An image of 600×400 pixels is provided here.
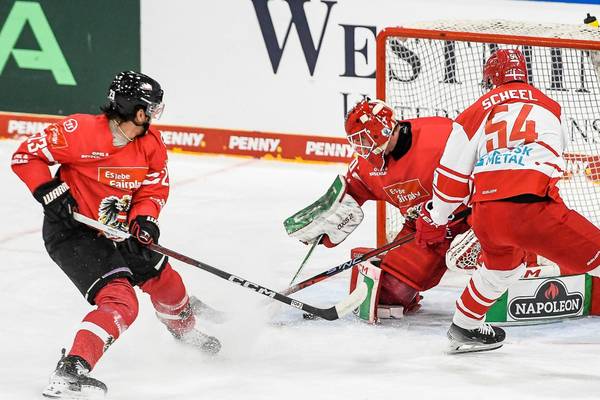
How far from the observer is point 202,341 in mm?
4031

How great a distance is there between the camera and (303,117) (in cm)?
734

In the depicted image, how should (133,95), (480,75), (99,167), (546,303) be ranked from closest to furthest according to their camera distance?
1. (133,95)
2. (99,167)
3. (546,303)
4. (480,75)

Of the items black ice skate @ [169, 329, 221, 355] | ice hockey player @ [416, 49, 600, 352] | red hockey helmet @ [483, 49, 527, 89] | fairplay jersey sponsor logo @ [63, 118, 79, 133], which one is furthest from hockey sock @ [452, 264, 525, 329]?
fairplay jersey sponsor logo @ [63, 118, 79, 133]

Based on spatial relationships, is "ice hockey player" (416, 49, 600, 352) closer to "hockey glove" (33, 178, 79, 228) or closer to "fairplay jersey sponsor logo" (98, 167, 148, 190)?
"fairplay jersey sponsor logo" (98, 167, 148, 190)

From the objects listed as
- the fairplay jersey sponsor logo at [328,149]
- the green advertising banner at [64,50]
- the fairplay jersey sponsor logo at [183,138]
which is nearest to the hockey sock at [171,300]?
the fairplay jersey sponsor logo at [328,149]

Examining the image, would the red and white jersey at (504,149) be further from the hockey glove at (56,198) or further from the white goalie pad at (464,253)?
the hockey glove at (56,198)

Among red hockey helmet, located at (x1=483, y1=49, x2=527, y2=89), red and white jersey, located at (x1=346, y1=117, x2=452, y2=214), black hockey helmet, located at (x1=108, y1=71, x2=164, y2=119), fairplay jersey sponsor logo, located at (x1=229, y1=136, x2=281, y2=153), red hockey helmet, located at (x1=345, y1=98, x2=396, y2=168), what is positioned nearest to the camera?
black hockey helmet, located at (x1=108, y1=71, x2=164, y2=119)

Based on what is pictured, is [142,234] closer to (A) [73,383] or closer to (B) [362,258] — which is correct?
(A) [73,383]

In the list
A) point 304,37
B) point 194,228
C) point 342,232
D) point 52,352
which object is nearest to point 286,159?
point 304,37

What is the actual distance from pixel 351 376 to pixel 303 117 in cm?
372

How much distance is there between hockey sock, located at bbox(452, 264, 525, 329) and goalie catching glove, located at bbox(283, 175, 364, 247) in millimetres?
739

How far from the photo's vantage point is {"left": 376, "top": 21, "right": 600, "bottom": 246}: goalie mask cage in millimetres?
5176

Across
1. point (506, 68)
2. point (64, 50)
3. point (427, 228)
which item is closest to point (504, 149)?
point (506, 68)

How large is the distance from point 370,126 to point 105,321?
1290mm
